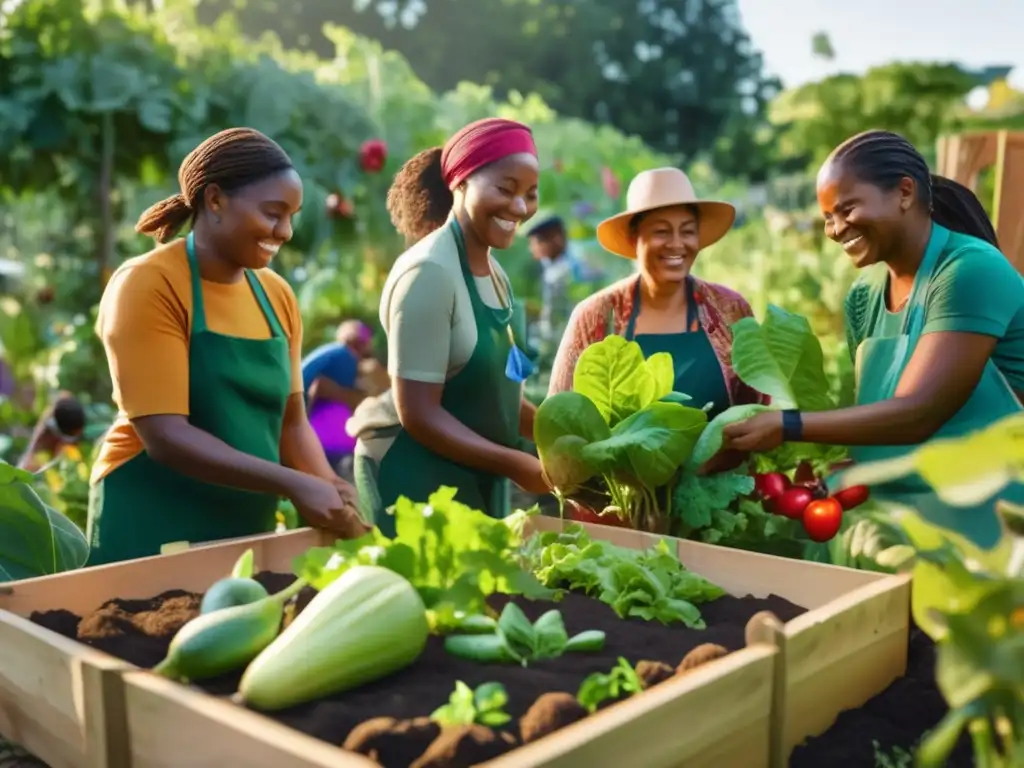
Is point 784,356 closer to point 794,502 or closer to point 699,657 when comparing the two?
point 794,502

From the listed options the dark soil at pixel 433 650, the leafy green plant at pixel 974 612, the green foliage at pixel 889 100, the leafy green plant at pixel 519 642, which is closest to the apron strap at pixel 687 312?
the dark soil at pixel 433 650

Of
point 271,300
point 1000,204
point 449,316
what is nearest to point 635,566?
point 449,316

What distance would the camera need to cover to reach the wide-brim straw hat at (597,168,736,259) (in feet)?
8.09

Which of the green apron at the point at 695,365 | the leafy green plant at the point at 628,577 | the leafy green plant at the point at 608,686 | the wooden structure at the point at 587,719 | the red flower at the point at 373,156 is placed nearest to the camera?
the wooden structure at the point at 587,719

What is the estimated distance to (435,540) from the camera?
1339 mm

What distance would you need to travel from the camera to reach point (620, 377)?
6.37 ft

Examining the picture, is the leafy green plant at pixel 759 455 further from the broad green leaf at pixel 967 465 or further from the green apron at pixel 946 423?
the broad green leaf at pixel 967 465

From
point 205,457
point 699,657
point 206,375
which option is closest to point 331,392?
point 206,375

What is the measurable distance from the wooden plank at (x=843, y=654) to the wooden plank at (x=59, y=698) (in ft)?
2.64

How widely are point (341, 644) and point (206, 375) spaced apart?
878 mm

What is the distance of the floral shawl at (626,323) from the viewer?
2.40 meters

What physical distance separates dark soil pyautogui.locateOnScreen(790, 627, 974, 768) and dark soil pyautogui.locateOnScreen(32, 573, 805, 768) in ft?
0.56

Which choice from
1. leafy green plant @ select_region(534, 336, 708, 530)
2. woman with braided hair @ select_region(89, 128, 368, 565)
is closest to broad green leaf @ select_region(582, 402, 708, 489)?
leafy green plant @ select_region(534, 336, 708, 530)

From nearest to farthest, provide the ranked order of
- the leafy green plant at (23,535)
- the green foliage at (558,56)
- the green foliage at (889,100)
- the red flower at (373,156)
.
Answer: the leafy green plant at (23,535)
the red flower at (373,156)
the green foliage at (889,100)
the green foliage at (558,56)
